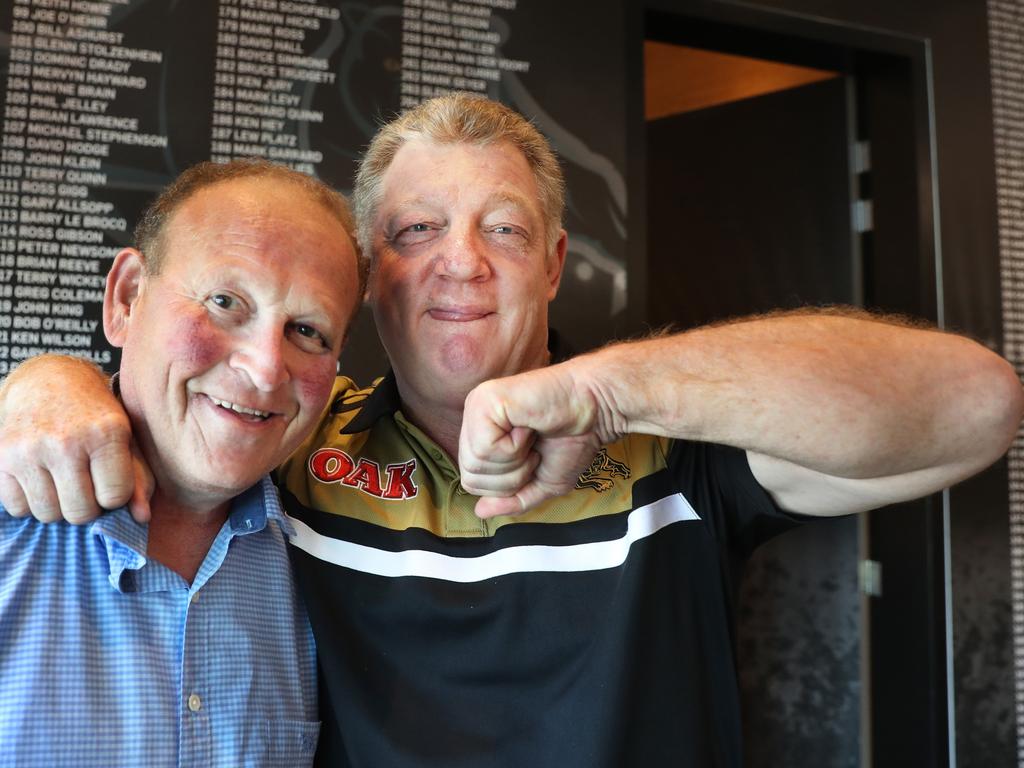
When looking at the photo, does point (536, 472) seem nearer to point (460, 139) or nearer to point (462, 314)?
point (462, 314)

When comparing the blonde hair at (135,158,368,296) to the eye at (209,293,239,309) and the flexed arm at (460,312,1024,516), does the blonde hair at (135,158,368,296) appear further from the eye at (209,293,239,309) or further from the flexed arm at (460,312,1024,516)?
A: the flexed arm at (460,312,1024,516)

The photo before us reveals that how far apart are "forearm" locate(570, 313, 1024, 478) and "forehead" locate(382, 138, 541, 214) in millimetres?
447

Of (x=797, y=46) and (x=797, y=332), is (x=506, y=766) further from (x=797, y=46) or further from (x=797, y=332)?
(x=797, y=46)

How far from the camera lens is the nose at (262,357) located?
45.8 inches

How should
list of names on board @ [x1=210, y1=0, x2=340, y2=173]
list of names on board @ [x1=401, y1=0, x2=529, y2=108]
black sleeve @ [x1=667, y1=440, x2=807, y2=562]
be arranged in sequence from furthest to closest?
list of names on board @ [x1=401, y1=0, x2=529, y2=108], list of names on board @ [x1=210, y1=0, x2=340, y2=173], black sleeve @ [x1=667, y1=440, x2=807, y2=562]

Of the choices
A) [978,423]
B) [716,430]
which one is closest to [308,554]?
[716,430]

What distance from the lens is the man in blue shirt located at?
3.51 feet

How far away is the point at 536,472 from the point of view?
118 centimetres

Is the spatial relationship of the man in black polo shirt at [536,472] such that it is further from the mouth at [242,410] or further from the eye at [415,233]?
the mouth at [242,410]

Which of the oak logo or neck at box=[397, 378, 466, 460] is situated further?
neck at box=[397, 378, 466, 460]

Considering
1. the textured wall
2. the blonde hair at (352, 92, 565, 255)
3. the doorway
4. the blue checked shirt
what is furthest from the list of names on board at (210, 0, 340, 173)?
the textured wall

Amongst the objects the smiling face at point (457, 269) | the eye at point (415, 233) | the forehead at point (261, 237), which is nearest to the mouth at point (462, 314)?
the smiling face at point (457, 269)

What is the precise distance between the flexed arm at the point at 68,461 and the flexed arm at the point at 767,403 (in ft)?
1.28

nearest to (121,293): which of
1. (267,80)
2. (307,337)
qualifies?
(307,337)
